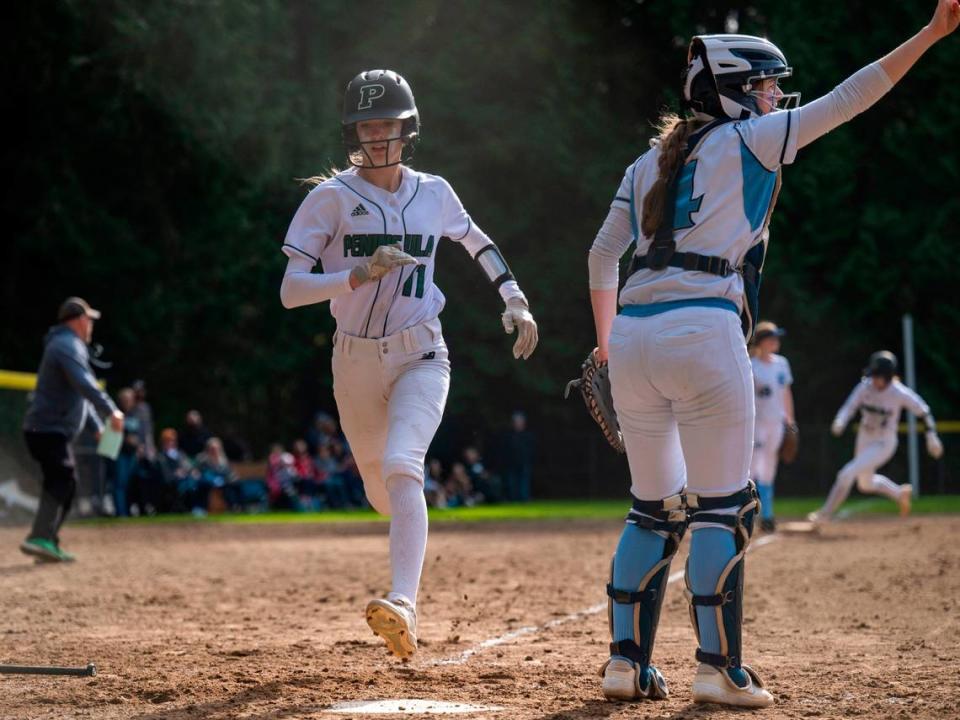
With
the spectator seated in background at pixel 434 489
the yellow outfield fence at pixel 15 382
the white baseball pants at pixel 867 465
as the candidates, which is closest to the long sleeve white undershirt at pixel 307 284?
the white baseball pants at pixel 867 465

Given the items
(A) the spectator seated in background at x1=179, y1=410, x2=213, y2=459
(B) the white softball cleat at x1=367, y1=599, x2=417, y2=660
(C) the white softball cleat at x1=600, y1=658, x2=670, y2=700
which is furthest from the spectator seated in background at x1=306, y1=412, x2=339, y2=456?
(C) the white softball cleat at x1=600, y1=658, x2=670, y2=700

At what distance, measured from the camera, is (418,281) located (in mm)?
7008

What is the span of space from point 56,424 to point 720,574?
9.18 m

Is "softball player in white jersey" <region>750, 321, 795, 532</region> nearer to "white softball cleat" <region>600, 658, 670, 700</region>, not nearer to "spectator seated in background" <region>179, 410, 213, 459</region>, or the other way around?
"spectator seated in background" <region>179, 410, 213, 459</region>

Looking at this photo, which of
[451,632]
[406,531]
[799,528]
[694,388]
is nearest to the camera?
[694,388]

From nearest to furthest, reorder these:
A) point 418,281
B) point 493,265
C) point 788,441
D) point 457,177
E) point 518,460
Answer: point 418,281
point 493,265
point 788,441
point 518,460
point 457,177

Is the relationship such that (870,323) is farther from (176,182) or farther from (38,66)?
(38,66)

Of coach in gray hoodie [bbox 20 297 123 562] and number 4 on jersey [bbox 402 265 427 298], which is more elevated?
number 4 on jersey [bbox 402 265 427 298]

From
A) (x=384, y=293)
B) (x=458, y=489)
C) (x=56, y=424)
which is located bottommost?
(x=458, y=489)

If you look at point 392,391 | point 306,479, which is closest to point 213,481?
point 306,479

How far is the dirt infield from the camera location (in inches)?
237

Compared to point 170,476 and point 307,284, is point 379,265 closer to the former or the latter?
point 307,284

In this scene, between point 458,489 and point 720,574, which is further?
point 458,489

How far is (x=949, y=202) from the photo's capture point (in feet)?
98.3
